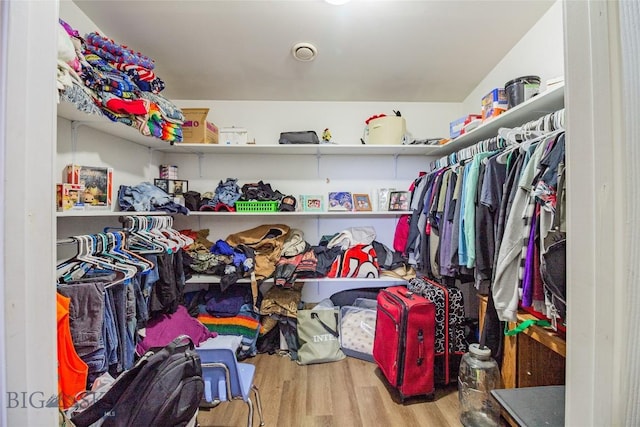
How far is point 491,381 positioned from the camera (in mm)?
1539

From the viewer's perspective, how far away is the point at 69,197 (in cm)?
137

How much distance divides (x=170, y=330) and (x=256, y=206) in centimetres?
114

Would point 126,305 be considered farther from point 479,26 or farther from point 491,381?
point 479,26

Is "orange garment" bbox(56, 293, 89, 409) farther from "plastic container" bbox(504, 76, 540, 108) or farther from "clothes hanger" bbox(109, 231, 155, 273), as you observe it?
"plastic container" bbox(504, 76, 540, 108)

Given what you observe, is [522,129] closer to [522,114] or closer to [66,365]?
[522,114]

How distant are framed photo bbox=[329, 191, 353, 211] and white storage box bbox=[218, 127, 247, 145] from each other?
952mm

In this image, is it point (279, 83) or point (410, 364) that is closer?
point (410, 364)

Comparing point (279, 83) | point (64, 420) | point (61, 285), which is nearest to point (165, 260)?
point (61, 285)

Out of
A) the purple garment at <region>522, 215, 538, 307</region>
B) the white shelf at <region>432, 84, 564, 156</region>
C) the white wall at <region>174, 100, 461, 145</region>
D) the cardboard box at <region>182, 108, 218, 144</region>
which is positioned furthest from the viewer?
the white wall at <region>174, 100, 461, 145</region>

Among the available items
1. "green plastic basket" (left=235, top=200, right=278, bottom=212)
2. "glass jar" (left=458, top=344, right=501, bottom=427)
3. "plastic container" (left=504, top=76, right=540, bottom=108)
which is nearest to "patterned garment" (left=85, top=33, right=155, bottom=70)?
"green plastic basket" (left=235, top=200, right=278, bottom=212)

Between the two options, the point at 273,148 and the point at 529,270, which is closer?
the point at 529,270

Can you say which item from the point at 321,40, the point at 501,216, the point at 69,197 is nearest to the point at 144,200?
the point at 69,197

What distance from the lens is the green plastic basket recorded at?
2.40 m
